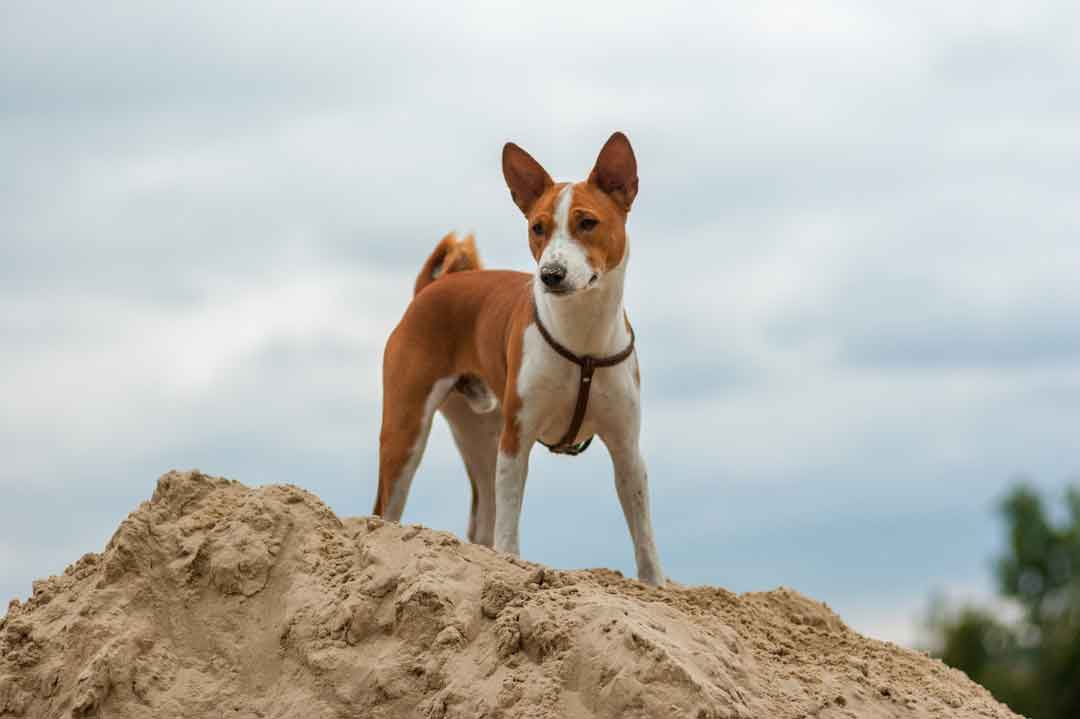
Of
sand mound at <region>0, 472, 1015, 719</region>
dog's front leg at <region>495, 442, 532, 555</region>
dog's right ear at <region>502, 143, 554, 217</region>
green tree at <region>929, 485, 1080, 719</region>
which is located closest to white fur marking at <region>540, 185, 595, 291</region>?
dog's right ear at <region>502, 143, 554, 217</region>

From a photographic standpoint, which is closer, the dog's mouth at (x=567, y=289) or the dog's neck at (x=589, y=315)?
the dog's mouth at (x=567, y=289)

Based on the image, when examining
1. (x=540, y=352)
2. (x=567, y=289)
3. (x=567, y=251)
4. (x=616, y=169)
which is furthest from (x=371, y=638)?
(x=616, y=169)

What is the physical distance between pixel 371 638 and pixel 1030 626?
98.3 ft

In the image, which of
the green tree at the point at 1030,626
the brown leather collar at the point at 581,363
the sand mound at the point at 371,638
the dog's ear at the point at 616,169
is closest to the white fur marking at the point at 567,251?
the dog's ear at the point at 616,169

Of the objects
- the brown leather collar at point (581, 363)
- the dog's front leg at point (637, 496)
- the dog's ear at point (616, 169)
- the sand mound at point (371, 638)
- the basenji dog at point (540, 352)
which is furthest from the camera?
the dog's front leg at point (637, 496)

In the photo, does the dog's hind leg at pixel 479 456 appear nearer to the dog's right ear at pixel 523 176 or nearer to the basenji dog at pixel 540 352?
Result: the basenji dog at pixel 540 352

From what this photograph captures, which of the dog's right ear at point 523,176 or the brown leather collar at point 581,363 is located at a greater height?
the dog's right ear at point 523,176

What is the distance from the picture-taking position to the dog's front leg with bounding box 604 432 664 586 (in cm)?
934

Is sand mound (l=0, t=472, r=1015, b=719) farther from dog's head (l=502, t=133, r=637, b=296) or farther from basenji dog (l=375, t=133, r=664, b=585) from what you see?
dog's head (l=502, t=133, r=637, b=296)

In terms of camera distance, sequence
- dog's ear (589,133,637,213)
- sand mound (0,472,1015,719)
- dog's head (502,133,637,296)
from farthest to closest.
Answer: dog's ear (589,133,637,213)
dog's head (502,133,637,296)
sand mound (0,472,1015,719)

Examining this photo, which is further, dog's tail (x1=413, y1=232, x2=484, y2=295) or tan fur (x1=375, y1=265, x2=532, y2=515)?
dog's tail (x1=413, y1=232, x2=484, y2=295)

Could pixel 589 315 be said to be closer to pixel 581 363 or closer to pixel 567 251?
pixel 581 363

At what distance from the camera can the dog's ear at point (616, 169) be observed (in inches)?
354

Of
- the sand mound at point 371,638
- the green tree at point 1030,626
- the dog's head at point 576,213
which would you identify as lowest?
the sand mound at point 371,638
